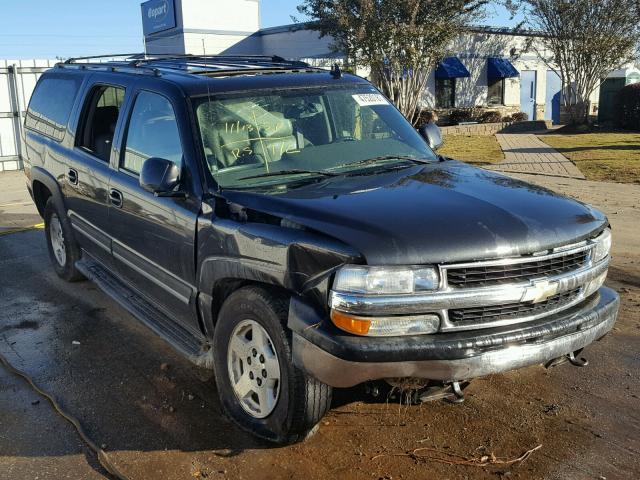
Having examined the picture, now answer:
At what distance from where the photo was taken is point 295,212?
3.20 meters

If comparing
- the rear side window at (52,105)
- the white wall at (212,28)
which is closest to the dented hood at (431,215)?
the rear side window at (52,105)

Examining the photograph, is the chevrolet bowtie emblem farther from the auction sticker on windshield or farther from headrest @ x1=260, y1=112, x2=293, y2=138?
the auction sticker on windshield

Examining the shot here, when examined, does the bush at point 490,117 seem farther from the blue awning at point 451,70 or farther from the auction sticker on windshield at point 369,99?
the auction sticker on windshield at point 369,99

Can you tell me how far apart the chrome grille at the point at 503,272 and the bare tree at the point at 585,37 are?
24438mm

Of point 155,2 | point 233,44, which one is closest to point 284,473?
point 233,44

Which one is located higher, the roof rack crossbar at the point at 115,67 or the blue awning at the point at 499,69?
the blue awning at the point at 499,69

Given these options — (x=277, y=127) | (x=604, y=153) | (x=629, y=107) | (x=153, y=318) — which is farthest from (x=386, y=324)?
(x=629, y=107)

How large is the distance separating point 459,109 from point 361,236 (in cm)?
2796

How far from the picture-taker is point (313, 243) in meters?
2.98

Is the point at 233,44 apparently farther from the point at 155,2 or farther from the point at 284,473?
the point at 284,473

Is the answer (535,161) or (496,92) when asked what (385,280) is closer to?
(535,161)

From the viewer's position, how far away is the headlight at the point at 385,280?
2.84m

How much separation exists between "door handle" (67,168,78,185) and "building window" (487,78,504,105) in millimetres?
30037

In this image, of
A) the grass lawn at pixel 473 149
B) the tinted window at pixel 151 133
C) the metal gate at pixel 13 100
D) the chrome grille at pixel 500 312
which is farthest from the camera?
the grass lawn at pixel 473 149
